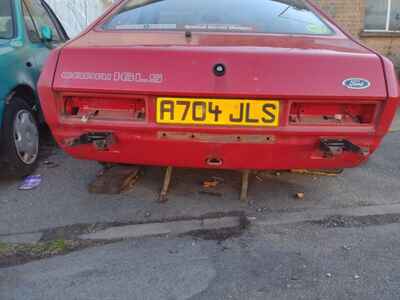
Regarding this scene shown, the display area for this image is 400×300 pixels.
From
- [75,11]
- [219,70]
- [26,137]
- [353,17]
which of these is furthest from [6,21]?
[353,17]

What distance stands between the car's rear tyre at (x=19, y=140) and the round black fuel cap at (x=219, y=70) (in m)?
2.01

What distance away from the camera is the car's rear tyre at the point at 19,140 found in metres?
3.60

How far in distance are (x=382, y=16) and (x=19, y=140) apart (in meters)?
7.88

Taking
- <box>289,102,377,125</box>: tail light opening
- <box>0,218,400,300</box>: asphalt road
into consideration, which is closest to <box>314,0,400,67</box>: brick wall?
<box>289,102,377,125</box>: tail light opening

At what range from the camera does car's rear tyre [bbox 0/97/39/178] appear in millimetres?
3596

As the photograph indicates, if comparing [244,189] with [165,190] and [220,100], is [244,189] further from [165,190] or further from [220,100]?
[220,100]

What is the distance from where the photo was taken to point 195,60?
2539mm

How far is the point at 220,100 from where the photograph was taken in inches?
98.7

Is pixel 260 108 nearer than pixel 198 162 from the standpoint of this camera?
Yes

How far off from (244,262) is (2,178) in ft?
8.05

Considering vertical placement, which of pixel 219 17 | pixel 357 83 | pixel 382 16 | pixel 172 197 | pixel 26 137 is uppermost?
pixel 219 17

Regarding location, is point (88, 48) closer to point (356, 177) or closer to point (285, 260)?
point (285, 260)

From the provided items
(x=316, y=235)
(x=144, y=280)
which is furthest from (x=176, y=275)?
(x=316, y=235)

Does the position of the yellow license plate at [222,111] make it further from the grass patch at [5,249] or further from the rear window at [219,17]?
the grass patch at [5,249]
